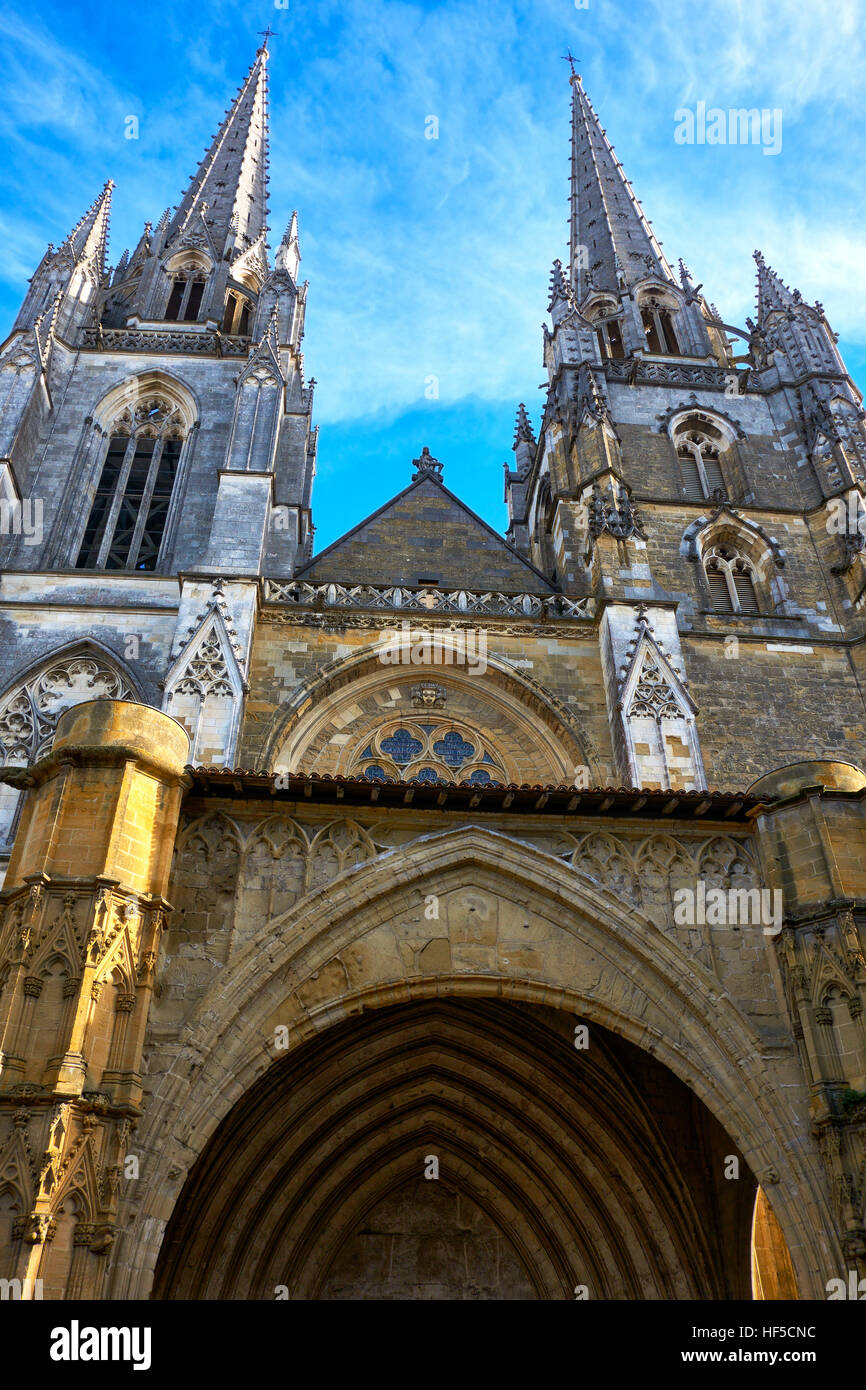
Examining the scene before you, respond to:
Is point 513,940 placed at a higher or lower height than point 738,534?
lower

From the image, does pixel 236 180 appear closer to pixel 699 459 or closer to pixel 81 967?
pixel 699 459

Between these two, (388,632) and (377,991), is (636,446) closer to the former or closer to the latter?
(388,632)

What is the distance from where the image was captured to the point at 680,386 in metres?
23.0

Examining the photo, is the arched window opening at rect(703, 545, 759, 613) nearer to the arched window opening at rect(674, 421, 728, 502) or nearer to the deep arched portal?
the arched window opening at rect(674, 421, 728, 502)

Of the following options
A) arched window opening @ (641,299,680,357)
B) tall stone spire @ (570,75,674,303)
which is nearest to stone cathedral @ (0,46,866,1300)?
arched window opening @ (641,299,680,357)

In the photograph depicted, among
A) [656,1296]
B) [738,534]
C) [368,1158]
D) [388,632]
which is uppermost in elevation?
[738,534]

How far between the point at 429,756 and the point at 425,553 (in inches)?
188

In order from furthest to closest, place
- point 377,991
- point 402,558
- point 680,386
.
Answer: point 680,386
point 402,558
point 377,991

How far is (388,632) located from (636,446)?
863cm

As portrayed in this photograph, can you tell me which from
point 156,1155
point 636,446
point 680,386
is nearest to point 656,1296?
point 156,1155

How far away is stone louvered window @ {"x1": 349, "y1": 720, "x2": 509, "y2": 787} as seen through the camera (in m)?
14.7

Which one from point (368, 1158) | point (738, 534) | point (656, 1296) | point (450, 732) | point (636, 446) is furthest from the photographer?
point (636, 446)

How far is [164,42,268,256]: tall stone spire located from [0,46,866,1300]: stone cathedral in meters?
11.3

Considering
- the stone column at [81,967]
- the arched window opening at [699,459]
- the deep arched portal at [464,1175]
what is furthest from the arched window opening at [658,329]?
the stone column at [81,967]
